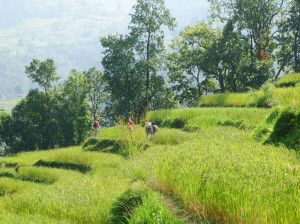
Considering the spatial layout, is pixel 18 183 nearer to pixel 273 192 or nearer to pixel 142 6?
pixel 273 192

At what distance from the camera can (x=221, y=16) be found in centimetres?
3719

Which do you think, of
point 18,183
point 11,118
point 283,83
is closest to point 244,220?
point 18,183

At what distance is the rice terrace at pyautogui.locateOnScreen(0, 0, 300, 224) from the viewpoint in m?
4.78

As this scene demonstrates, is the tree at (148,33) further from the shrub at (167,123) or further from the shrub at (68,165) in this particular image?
the shrub at (68,165)

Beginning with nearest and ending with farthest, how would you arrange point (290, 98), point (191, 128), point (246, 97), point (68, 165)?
1. point (290, 98)
2. point (68, 165)
3. point (191, 128)
4. point (246, 97)

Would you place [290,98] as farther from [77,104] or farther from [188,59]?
[77,104]

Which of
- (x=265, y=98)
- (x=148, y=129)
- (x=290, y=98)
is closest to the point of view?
(x=290, y=98)

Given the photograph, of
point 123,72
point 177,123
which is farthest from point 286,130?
point 123,72

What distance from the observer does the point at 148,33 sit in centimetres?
3494

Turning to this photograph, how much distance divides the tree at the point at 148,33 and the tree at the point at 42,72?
43.9 ft

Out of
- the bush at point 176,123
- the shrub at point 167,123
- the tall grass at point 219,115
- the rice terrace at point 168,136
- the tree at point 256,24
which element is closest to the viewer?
the rice terrace at point 168,136

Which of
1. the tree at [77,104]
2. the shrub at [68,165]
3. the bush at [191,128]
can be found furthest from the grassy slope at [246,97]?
the tree at [77,104]

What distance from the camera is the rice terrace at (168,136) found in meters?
4.78

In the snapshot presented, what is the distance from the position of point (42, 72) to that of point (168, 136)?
95.1 feet
